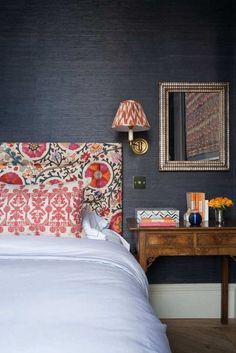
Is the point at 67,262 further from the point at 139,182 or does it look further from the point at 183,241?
the point at 139,182

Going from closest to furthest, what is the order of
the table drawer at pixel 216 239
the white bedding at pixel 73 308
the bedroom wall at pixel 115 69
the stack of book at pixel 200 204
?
the white bedding at pixel 73 308 → the table drawer at pixel 216 239 → the stack of book at pixel 200 204 → the bedroom wall at pixel 115 69

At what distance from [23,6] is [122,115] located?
48.9 inches

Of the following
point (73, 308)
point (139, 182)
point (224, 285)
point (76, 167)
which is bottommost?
point (224, 285)

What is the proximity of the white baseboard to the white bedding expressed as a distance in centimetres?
128

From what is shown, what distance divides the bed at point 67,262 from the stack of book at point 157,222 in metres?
0.24

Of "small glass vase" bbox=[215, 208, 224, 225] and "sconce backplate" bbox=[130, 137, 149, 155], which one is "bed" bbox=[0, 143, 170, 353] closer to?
"sconce backplate" bbox=[130, 137, 149, 155]

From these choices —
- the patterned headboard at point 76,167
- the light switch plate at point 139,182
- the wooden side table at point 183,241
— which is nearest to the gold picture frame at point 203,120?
the light switch plate at point 139,182

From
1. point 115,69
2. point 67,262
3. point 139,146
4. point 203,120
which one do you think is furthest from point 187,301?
point 115,69

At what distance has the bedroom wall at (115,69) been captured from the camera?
2.92m

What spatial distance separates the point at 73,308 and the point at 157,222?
4.98 ft

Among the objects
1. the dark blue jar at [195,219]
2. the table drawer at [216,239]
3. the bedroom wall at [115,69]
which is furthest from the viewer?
the bedroom wall at [115,69]

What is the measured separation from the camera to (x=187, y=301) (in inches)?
116

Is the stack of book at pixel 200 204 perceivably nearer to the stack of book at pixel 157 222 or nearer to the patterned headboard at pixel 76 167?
the stack of book at pixel 157 222

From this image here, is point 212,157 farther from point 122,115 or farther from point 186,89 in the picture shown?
point 122,115
